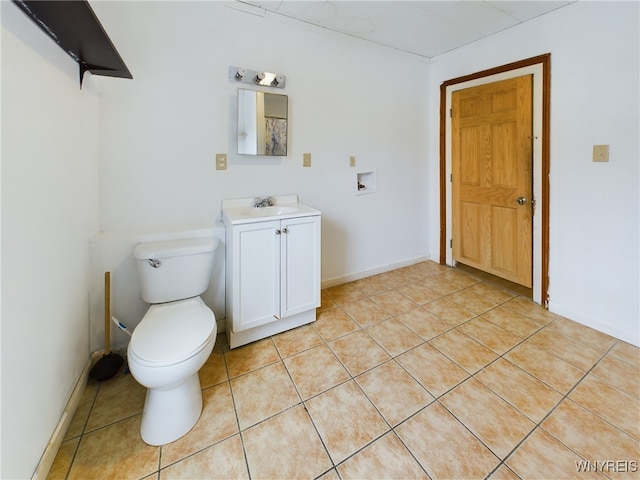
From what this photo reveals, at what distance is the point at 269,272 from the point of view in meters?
1.95

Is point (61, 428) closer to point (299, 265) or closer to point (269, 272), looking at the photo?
point (269, 272)

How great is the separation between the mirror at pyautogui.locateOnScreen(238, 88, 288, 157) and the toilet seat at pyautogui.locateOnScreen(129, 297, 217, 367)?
3.97 ft

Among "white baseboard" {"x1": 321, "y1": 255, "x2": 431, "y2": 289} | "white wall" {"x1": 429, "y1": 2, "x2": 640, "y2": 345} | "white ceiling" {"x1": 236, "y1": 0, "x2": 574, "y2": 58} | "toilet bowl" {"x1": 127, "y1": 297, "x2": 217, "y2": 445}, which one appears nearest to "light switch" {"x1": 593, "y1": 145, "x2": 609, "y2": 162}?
"white wall" {"x1": 429, "y1": 2, "x2": 640, "y2": 345}

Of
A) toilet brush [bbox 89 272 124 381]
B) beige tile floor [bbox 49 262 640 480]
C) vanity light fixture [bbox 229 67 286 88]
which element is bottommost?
beige tile floor [bbox 49 262 640 480]

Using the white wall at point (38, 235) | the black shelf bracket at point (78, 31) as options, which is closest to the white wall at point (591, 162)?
the black shelf bracket at point (78, 31)

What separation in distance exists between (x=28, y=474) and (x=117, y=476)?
280 millimetres

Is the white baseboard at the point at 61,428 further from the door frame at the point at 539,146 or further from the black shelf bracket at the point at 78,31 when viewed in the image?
the door frame at the point at 539,146

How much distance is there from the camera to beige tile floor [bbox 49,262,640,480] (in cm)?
117

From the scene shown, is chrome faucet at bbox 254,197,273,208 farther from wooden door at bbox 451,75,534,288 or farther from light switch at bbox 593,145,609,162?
light switch at bbox 593,145,609,162

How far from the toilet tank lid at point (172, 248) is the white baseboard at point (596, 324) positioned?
2.73 metres

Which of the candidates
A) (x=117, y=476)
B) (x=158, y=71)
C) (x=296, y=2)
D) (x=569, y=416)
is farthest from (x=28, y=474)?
(x=296, y=2)

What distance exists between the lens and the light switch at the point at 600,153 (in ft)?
6.53

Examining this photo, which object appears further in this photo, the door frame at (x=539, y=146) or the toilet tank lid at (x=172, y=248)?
the door frame at (x=539, y=146)

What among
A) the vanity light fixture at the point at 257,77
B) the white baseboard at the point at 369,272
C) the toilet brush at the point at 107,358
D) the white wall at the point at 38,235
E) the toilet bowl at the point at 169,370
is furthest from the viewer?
the white baseboard at the point at 369,272
